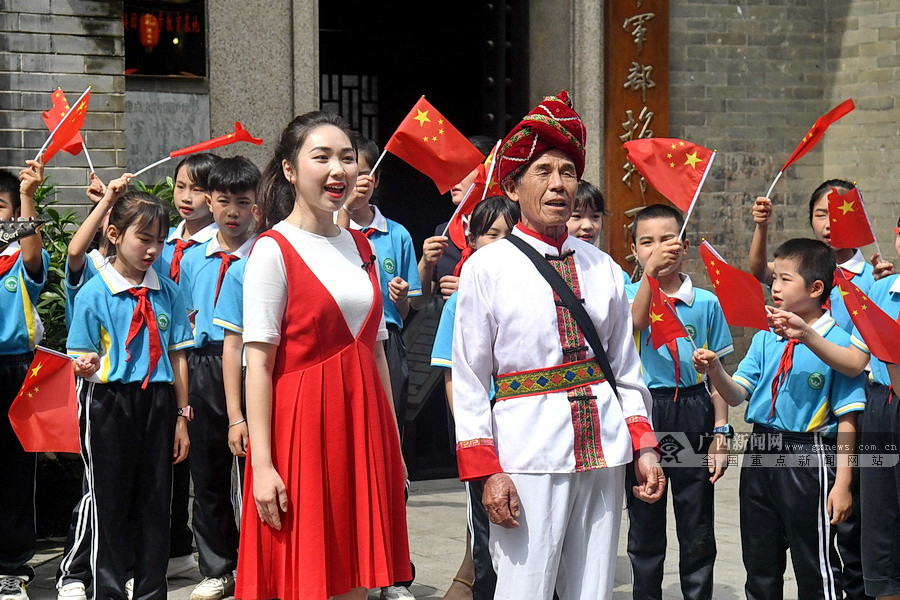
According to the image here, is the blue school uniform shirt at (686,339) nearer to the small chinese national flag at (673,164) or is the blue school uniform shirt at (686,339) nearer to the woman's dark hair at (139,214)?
the small chinese national flag at (673,164)

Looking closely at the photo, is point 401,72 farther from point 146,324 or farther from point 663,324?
point 663,324

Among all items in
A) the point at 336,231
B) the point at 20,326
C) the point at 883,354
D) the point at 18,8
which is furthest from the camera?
the point at 18,8

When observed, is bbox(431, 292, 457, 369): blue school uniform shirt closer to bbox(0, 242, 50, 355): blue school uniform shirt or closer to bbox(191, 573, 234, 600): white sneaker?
bbox(191, 573, 234, 600): white sneaker

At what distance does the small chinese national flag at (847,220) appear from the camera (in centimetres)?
556

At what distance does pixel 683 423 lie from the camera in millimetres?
5004

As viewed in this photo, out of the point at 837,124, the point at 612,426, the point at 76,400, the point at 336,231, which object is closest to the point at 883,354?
the point at 612,426

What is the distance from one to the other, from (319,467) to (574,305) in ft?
2.79

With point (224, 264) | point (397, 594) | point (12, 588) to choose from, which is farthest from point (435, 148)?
point (12, 588)

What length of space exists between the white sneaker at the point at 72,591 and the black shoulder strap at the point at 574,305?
2.83 metres

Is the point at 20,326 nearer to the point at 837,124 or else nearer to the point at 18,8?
the point at 18,8

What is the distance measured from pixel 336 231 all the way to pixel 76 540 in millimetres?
2320

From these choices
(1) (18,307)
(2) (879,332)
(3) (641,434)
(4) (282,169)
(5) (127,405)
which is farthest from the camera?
(1) (18,307)

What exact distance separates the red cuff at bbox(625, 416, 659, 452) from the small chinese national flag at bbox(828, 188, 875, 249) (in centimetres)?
237

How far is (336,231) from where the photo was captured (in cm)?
371
